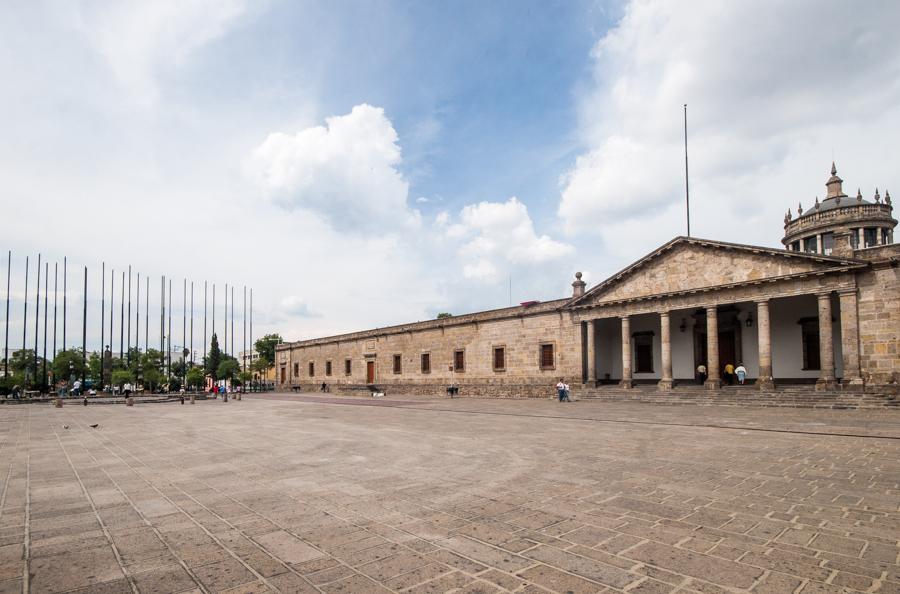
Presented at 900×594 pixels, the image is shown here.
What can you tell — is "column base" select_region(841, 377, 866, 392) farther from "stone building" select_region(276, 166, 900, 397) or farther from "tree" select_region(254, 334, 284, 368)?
"tree" select_region(254, 334, 284, 368)

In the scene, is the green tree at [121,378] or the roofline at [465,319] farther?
the green tree at [121,378]

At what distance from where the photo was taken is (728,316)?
23.3 metres

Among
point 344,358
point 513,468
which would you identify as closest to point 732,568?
point 513,468

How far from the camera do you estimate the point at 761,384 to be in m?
18.9

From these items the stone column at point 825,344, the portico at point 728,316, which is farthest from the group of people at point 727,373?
the stone column at point 825,344

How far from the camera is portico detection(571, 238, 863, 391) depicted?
696 inches

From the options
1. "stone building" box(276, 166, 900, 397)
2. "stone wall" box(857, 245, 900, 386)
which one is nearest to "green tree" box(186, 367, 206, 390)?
"stone building" box(276, 166, 900, 397)

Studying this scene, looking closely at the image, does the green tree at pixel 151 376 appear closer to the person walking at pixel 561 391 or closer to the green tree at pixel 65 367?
the green tree at pixel 65 367

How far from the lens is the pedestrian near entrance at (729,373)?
22042mm

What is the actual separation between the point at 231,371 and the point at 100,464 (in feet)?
168

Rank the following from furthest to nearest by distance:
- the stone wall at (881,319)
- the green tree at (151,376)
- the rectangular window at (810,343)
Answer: the green tree at (151,376) → the rectangular window at (810,343) → the stone wall at (881,319)

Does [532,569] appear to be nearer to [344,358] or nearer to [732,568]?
[732,568]

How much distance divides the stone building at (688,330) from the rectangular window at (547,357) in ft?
0.18

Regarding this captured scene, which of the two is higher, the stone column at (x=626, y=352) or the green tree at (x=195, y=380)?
the stone column at (x=626, y=352)
